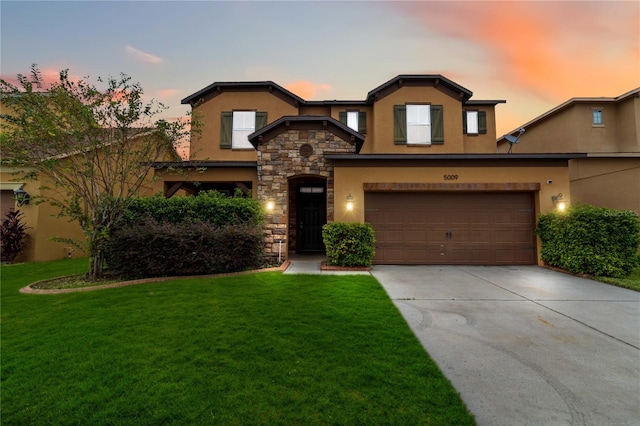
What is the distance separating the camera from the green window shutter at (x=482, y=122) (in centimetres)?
1377

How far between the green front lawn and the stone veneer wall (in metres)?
4.93

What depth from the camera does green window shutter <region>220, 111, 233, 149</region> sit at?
42.0 feet

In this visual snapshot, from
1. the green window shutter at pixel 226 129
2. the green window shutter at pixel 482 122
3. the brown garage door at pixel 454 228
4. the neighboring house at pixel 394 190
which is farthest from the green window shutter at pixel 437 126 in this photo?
the green window shutter at pixel 226 129

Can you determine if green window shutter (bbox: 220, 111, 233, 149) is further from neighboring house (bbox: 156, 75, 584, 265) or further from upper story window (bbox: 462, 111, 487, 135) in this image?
upper story window (bbox: 462, 111, 487, 135)

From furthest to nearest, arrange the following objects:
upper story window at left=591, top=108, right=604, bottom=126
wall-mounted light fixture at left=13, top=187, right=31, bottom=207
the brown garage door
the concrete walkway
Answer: upper story window at left=591, top=108, right=604, bottom=126 → wall-mounted light fixture at left=13, top=187, right=31, bottom=207 → the brown garage door → the concrete walkway

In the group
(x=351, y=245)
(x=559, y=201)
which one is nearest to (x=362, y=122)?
(x=351, y=245)

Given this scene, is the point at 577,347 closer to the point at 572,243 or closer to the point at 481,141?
the point at 572,243

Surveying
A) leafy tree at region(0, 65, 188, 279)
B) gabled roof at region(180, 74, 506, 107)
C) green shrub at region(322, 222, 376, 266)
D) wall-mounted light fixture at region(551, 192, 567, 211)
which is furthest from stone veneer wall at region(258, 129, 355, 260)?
wall-mounted light fixture at region(551, 192, 567, 211)

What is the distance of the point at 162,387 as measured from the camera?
8.07ft

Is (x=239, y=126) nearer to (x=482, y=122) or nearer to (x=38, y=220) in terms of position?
(x=38, y=220)

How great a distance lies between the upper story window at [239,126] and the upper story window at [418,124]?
634 cm

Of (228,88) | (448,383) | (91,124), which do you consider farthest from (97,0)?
(448,383)

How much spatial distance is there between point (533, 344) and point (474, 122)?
43.0 ft

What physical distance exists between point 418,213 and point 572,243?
13.7 feet
